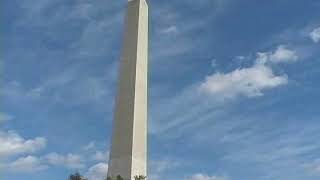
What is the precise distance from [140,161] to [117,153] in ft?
6.56

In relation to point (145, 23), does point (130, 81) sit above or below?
below

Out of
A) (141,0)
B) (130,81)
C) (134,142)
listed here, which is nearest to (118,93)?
(130,81)

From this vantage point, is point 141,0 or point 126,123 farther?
point 141,0

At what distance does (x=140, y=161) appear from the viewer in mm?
53625

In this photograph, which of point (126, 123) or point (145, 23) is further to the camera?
point (145, 23)

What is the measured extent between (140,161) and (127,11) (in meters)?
13.7

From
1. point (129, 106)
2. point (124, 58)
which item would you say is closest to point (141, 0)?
point (124, 58)

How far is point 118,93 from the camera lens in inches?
2205

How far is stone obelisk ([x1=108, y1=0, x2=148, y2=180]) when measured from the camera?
5312 cm

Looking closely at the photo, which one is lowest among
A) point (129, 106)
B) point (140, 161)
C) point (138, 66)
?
point (140, 161)

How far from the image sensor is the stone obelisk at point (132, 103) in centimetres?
5312

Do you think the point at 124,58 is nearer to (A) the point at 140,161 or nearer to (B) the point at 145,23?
(B) the point at 145,23

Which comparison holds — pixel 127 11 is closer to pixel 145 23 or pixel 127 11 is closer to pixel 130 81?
pixel 145 23

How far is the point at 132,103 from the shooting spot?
5447 centimetres
